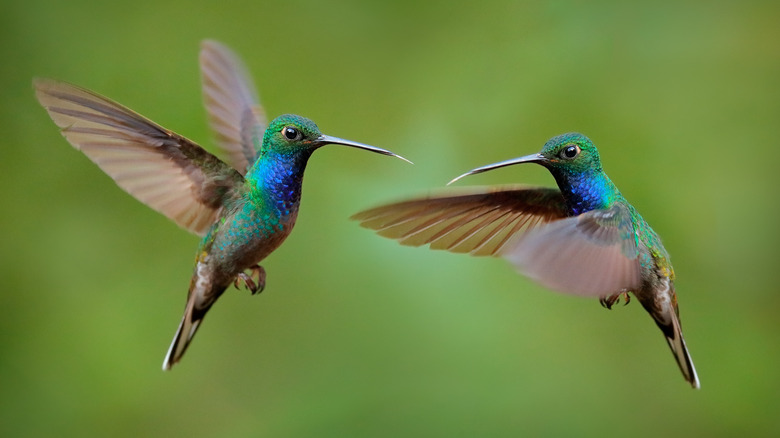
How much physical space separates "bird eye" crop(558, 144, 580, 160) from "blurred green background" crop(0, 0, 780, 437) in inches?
76.4

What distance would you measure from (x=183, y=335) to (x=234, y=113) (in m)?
0.53

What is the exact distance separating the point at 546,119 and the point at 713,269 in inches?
35.5

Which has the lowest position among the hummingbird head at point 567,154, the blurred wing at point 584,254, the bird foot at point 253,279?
the bird foot at point 253,279

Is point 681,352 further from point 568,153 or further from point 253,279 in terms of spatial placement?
point 253,279

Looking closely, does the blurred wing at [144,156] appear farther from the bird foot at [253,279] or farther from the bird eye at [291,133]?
the bird eye at [291,133]

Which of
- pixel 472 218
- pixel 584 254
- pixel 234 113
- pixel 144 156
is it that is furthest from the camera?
pixel 234 113

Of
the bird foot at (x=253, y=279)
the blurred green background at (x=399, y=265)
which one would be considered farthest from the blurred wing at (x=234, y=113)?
the blurred green background at (x=399, y=265)

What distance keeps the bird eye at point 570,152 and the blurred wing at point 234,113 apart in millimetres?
814

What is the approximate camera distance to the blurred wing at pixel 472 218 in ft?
5.10

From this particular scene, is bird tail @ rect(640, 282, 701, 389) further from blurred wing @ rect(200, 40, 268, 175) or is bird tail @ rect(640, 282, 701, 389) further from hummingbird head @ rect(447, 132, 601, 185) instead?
blurred wing @ rect(200, 40, 268, 175)

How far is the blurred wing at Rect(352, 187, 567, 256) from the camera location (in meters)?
1.56

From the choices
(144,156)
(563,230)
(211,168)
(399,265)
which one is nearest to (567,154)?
(563,230)

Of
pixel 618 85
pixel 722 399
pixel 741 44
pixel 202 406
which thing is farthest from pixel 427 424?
pixel 741 44

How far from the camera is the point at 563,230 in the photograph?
4.49 ft
